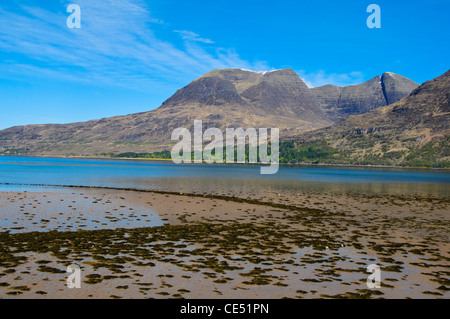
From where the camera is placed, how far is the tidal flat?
16.7 m

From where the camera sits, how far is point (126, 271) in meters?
18.6

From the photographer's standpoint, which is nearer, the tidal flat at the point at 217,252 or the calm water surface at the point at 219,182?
the tidal flat at the point at 217,252

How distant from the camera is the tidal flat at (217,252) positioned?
16.7 meters

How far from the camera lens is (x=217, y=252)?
2300 cm

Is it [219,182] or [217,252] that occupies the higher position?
[219,182]

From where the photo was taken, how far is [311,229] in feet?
104

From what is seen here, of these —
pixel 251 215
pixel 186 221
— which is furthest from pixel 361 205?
pixel 186 221

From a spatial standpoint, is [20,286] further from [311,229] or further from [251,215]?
[251,215]

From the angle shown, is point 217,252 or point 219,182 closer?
point 217,252

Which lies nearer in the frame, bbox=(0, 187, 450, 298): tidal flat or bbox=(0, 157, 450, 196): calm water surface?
bbox=(0, 187, 450, 298): tidal flat
